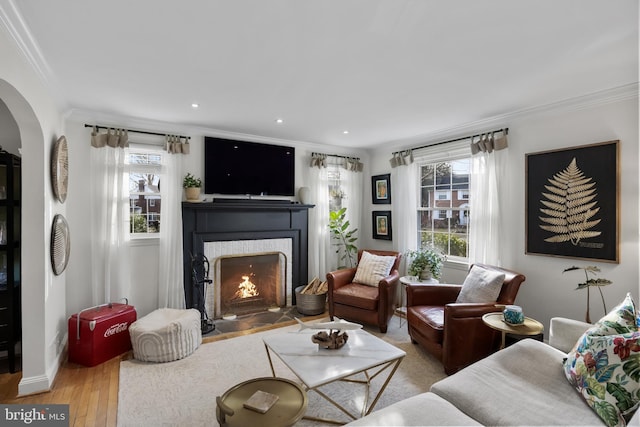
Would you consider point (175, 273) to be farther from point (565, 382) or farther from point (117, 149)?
point (565, 382)

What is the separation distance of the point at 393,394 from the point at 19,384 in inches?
108

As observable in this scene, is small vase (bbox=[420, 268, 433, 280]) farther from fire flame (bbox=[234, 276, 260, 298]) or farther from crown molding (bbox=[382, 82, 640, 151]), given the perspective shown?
fire flame (bbox=[234, 276, 260, 298])

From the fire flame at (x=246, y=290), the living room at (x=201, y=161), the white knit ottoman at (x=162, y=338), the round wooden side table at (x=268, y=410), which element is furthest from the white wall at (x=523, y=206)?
the white knit ottoman at (x=162, y=338)

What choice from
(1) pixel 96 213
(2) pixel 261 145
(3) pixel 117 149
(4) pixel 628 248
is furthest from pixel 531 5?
(1) pixel 96 213

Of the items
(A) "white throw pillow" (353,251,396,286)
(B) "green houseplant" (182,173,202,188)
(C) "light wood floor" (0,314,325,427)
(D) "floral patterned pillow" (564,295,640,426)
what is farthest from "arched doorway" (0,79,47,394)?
(D) "floral patterned pillow" (564,295,640,426)

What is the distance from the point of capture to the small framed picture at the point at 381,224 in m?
4.82

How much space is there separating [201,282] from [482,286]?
2.99 m

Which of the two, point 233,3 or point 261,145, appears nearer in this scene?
point 233,3

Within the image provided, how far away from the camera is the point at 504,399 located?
1.56 meters

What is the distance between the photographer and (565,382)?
1.69 m

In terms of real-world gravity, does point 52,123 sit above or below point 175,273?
above

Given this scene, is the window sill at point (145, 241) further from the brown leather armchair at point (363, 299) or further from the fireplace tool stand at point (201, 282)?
the brown leather armchair at point (363, 299)

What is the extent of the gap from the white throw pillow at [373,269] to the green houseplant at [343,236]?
2.11 ft

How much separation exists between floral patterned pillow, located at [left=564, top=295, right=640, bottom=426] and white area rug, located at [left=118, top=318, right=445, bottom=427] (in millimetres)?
1150
